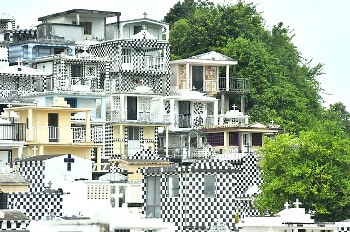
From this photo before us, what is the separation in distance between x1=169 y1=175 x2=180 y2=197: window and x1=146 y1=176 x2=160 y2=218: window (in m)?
0.70

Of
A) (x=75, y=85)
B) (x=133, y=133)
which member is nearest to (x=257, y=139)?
(x=133, y=133)

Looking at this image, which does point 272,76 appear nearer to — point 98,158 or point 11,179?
point 98,158

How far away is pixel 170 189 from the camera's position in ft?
166

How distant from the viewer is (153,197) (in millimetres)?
51094

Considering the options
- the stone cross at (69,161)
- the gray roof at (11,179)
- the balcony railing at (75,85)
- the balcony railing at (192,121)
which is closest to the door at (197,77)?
the balcony railing at (192,121)

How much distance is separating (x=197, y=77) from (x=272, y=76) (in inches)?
202

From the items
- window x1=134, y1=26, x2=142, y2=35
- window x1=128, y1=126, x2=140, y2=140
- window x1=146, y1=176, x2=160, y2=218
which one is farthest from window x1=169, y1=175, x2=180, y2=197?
window x1=134, y1=26, x2=142, y2=35

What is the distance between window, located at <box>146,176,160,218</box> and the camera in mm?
50750

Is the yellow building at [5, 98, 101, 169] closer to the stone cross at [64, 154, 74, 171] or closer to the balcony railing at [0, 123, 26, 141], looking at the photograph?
the balcony railing at [0, 123, 26, 141]

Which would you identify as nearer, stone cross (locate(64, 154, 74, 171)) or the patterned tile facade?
the patterned tile facade

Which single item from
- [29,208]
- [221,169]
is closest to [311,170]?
[221,169]

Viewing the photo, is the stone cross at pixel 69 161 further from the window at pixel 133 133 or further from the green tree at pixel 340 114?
the green tree at pixel 340 114

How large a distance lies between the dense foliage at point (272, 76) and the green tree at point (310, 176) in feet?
0.16

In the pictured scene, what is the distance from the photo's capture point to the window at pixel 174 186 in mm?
50250
